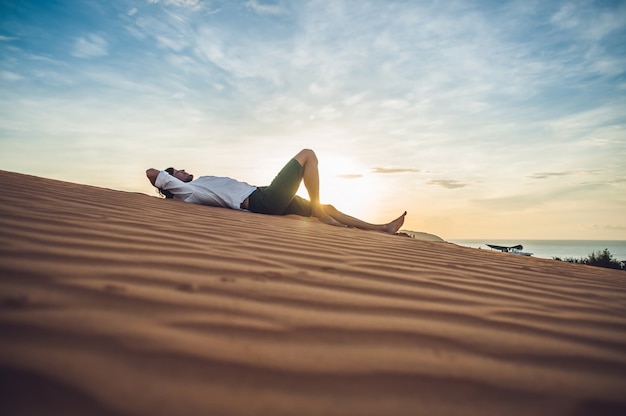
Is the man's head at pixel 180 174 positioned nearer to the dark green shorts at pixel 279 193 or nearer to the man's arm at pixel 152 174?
the man's arm at pixel 152 174

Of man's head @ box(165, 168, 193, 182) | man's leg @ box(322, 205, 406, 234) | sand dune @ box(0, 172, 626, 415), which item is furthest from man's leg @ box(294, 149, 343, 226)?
sand dune @ box(0, 172, 626, 415)

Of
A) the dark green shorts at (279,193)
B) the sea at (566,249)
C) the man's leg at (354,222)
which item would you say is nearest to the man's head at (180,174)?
→ the dark green shorts at (279,193)

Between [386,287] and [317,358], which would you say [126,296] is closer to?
[317,358]

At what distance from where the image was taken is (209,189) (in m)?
4.91

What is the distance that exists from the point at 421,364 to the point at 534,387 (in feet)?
0.87

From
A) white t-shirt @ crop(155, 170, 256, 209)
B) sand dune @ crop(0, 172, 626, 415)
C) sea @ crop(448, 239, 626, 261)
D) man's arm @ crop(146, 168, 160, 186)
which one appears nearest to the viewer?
sand dune @ crop(0, 172, 626, 415)

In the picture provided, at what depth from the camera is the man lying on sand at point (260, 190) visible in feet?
15.9

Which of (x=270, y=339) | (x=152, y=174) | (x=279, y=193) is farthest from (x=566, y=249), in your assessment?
(x=270, y=339)

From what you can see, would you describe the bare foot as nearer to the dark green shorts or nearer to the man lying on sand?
the man lying on sand

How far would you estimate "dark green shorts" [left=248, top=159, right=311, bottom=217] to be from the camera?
16.0 feet

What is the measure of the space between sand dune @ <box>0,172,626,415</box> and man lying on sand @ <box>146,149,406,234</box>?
3134 millimetres

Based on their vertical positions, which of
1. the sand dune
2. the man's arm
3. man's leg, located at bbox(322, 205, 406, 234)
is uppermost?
the man's arm

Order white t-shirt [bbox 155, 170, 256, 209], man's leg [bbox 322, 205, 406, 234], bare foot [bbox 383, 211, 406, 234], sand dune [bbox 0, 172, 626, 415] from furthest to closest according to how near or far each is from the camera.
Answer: bare foot [bbox 383, 211, 406, 234] → man's leg [bbox 322, 205, 406, 234] → white t-shirt [bbox 155, 170, 256, 209] → sand dune [bbox 0, 172, 626, 415]

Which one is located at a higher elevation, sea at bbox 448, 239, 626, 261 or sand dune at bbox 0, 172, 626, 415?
sea at bbox 448, 239, 626, 261
